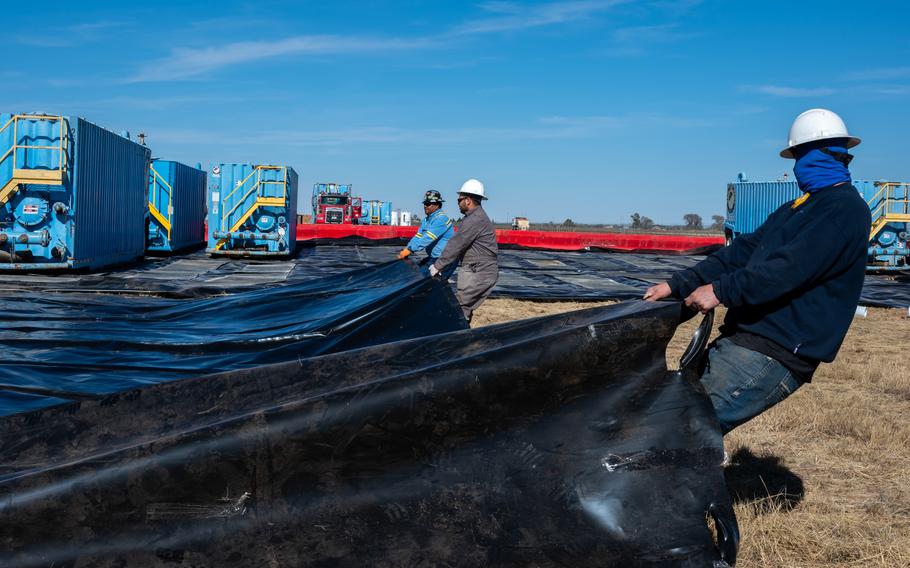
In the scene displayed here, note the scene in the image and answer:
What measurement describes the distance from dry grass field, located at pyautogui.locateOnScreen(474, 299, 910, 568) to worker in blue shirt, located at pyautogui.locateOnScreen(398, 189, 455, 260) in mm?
4107

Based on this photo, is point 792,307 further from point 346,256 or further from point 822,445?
point 346,256

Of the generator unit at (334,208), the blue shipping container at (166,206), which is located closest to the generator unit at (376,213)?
the generator unit at (334,208)

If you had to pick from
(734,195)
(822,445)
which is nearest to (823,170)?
(822,445)

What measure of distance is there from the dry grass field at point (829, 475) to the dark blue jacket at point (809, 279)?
3.48 feet

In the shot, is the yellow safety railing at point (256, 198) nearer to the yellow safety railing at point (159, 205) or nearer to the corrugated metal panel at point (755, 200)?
the yellow safety railing at point (159, 205)

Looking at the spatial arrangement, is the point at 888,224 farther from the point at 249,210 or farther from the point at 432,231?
the point at 432,231

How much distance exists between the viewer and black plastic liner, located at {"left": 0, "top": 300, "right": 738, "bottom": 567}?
2.71 metres

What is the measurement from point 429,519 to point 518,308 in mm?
11042

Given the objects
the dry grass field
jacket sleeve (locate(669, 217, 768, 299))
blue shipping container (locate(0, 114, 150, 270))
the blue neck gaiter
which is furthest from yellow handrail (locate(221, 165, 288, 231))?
the blue neck gaiter

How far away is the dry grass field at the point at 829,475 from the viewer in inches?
159

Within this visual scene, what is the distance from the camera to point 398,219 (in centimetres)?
6525

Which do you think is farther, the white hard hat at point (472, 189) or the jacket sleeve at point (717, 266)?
the white hard hat at point (472, 189)

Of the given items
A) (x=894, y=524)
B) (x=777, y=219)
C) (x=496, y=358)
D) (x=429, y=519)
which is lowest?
(x=894, y=524)

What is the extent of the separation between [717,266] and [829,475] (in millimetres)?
2009
